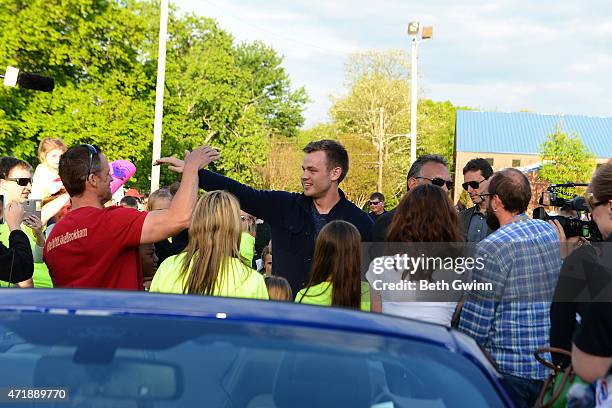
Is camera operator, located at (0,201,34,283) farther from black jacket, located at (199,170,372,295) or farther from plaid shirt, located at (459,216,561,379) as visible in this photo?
plaid shirt, located at (459,216,561,379)

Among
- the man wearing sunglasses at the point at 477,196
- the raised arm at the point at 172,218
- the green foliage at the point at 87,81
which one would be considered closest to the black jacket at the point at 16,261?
the raised arm at the point at 172,218

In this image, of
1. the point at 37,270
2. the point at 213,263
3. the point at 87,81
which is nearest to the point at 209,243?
the point at 213,263

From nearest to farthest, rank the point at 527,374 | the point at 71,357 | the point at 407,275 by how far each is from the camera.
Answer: the point at 71,357
the point at 527,374
the point at 407,275

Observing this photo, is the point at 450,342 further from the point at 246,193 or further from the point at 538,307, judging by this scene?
the point at 246,193

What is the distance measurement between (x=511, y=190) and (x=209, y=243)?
5.22ft

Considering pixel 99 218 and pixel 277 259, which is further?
pixel 277 259

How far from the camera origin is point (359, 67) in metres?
67.4

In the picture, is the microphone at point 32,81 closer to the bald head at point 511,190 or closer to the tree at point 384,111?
the bald head at point 511,190

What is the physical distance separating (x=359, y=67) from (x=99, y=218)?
211ft

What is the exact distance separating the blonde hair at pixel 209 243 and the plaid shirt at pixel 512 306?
3.82 ft

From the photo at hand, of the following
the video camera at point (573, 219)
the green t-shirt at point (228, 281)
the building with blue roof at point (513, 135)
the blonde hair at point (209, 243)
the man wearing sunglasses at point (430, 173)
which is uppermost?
the building with blue roof at point (513, 135)

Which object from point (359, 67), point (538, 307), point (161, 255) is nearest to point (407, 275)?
point (538, 307)

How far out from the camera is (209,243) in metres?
4.05

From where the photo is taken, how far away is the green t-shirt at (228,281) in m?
4.03
